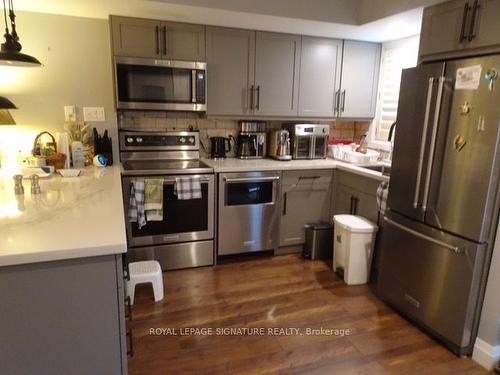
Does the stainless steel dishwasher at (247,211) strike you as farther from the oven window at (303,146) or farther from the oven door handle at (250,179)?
the oven window at (303,146)

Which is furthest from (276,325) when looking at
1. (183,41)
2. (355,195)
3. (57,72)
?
(57,72)

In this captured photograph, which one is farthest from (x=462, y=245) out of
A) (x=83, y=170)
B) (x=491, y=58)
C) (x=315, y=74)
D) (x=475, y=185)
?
(x=83, y=170)

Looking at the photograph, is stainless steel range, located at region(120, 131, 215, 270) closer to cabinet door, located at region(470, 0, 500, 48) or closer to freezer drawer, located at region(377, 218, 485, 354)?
freezer drawer, located at region(377, 218, 485, 354)

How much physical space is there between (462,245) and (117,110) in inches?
109

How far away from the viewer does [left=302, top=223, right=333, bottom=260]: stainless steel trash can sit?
3238 mm

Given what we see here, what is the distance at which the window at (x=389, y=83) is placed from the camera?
3246mm

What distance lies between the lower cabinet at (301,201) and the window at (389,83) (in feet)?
2.62

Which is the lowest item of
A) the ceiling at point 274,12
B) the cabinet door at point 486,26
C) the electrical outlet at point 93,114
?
the electrical outlet at point 93,114

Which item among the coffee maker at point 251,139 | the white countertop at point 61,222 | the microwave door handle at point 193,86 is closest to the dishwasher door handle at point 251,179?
the coffee maker at point 251,139

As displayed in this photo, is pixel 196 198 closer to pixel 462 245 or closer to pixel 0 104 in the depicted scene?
pixel 0 104

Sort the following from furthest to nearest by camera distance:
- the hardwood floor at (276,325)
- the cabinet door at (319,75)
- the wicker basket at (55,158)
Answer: the cabinet door at (319,75) → the wicker basket at (55,158) → the hardwood floor at (276,325)

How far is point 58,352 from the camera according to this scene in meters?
1.22

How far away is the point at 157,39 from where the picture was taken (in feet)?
9.25

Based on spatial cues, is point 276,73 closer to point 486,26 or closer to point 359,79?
point 359,79
